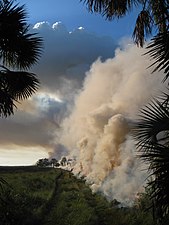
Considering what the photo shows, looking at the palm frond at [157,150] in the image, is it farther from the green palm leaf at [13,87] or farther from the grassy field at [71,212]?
the grassy field at [71,212]

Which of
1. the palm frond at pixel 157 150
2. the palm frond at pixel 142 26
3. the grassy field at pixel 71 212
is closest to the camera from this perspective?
the palm frond at pixel 157 150

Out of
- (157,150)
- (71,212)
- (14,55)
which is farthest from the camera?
(71,212)

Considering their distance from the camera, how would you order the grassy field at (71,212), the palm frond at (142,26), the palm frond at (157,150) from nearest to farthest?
the palm frond at (157,150) → the palm frond at (142,26) → the grassy field at (71,212)

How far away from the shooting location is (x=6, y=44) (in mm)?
11695

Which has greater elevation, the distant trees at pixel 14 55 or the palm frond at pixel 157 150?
the distant trees at pixel 14 55

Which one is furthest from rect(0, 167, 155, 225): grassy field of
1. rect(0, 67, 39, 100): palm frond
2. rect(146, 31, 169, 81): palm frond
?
rect(146, 31, 169, 81): palm frond

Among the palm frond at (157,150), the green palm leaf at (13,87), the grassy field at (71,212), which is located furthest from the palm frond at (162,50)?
the grassy field at (71,212)

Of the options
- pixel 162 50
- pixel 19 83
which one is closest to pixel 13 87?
pixel 19 83

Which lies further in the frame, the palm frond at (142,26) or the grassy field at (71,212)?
the grassy field at (71,212)

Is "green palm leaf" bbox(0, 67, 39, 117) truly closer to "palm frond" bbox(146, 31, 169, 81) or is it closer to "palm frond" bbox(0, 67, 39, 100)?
"palm frond" bbox(0, 67, 39, 100)

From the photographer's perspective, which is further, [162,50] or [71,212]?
[71,212]

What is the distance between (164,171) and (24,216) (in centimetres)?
1327

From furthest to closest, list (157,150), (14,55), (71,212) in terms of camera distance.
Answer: (71,212), (14,55), (157,150)

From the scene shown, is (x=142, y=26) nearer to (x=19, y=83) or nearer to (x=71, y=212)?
(x=19, y=83)
